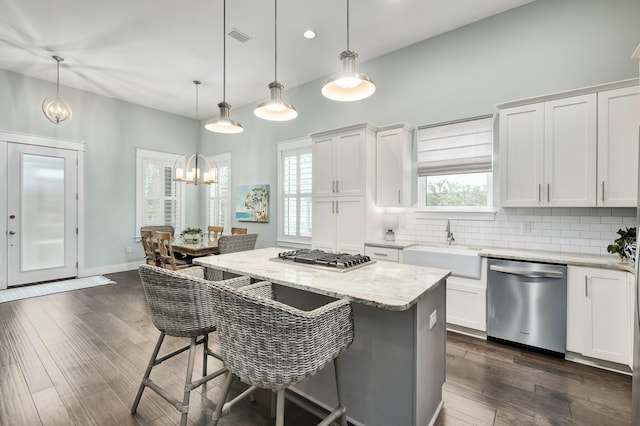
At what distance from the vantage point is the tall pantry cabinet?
377 cm

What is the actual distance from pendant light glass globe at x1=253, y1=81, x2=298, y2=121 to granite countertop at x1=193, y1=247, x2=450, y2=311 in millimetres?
1236

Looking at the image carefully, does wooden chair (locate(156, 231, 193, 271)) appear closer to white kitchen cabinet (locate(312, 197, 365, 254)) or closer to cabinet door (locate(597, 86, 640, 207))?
white kitchen cabinet (locate(312, 197, 365, 254))

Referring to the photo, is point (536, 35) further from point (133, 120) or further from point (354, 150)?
point (133, 120)

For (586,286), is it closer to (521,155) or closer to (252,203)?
(521,155)

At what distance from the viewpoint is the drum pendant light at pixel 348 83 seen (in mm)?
1911

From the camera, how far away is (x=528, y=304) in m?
2.71

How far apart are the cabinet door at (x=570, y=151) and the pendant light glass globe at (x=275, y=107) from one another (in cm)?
244

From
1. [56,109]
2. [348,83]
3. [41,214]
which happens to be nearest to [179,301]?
[348,83]

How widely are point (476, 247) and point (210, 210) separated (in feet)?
19.0

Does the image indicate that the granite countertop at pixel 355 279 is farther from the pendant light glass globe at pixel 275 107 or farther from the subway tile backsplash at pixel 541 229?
the subway tile backsplash at pixel 541 229

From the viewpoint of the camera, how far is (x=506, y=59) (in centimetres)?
329

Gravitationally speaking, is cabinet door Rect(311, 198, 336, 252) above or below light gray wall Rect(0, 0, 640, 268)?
below

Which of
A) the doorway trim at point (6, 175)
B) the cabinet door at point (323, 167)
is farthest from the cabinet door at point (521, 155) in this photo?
the doorway trim at point (6, 175)

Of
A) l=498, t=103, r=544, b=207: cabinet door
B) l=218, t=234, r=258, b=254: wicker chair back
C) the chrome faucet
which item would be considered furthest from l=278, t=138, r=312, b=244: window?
l=498, t=103, r=544, b=207: cabinet door
